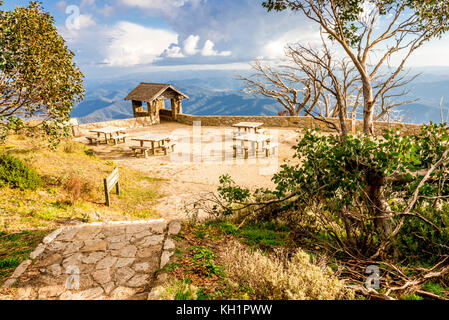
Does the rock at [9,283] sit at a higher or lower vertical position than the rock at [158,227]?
higher

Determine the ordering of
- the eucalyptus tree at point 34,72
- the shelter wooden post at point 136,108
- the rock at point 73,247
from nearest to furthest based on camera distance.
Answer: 1. the rock at point 73,247
2. the eucalyptus tree at point 34,72
3. the shelter wooden post at point 136,108

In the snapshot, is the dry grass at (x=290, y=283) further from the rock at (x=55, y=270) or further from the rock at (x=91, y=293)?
the rock at (x=55, y=270)

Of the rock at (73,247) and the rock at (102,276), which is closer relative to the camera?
the rock at (102,276)

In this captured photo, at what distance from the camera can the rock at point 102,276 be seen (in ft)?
10.9

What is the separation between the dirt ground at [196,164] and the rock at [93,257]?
120 inches

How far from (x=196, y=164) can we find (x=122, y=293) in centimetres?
894

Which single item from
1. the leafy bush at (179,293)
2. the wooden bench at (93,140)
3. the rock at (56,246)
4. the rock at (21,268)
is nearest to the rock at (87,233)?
the rock at (56,246)

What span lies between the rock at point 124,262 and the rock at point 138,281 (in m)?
0.39

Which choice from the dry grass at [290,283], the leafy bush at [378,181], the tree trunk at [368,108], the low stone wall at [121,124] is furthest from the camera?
the low stone wall at [121,124]

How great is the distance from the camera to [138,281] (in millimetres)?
3299

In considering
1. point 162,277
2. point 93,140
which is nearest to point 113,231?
point 162,277

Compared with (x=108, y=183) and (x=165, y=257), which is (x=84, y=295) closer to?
(x=165, y=257)

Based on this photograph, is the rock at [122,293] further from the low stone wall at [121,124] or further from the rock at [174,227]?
the low stone wall at [121,124]

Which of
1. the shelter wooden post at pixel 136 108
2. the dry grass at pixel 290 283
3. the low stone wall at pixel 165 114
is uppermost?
the shelter wooden post at pixel 136 108
